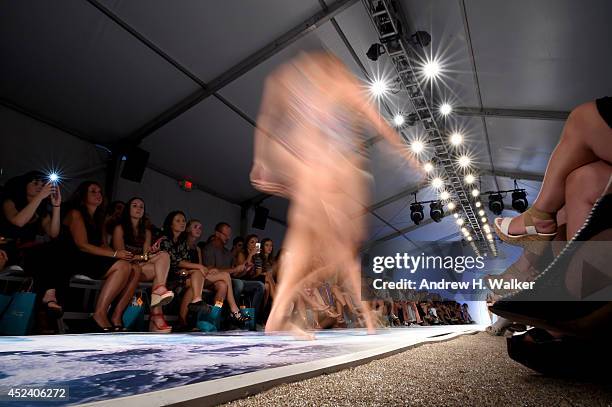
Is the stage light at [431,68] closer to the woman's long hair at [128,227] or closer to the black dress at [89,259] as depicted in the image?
the woman's long hair at [128,227]

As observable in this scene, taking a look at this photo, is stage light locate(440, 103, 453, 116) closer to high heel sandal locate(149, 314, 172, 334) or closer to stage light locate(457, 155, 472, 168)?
stage light locate(457, 155, 472, 168)

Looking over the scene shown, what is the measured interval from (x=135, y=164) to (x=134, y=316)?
2756mm

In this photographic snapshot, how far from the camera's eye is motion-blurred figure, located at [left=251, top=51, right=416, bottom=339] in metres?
1.90

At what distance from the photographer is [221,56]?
3.81 metres

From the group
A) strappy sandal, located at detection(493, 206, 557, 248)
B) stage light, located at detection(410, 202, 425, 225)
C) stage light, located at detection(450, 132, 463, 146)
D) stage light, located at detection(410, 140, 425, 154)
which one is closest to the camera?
strappy sandal, located at detection(493, 206, 557, 248)

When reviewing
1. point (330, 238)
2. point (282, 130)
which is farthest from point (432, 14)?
point (330, 238)

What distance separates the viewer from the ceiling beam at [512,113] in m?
4.51

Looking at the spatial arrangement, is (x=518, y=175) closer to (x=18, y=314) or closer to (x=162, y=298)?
(x=162, y=298)

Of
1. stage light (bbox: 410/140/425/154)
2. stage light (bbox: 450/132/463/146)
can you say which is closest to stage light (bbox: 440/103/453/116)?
stage light (bbox: 450/132/463/146)

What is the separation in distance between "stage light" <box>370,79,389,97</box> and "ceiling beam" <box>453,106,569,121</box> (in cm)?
116

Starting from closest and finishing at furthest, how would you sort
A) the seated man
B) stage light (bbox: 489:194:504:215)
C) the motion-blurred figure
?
the motion-blurred figure < the seated man < stage light (bbox: 489:194:504:215)

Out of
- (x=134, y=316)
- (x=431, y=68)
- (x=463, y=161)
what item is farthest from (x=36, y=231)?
(x=463, y=161)

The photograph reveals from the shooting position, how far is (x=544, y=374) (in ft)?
2.60

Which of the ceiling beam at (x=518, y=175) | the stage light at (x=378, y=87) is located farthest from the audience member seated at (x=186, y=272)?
the ceiling beam at (x=518, y=175)
